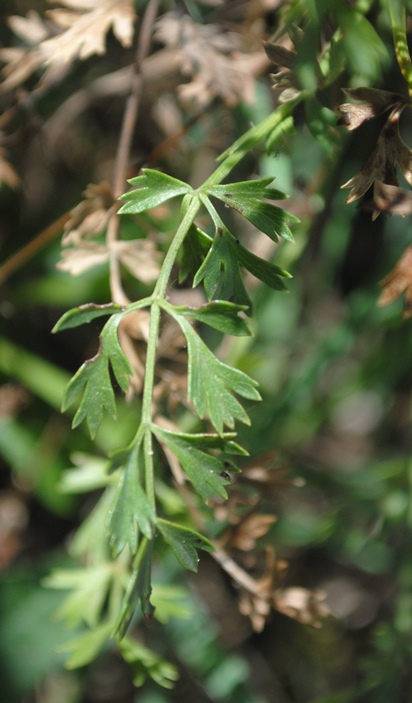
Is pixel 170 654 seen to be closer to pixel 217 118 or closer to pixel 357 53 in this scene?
pixel 217 118

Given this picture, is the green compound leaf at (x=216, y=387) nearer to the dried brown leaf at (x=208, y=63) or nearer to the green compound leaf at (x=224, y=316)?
the green compound leaf at (x=224, y=316)

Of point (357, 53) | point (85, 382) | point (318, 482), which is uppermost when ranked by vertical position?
point (357, 53)

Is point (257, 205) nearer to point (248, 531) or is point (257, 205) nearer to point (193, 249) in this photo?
point (193, 249)

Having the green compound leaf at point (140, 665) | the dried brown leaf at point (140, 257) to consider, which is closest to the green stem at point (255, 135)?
the dried brown leaf at point (140, 257)

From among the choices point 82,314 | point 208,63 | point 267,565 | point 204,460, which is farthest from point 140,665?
point 208,63

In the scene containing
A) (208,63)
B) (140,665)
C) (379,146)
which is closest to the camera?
(379,146)

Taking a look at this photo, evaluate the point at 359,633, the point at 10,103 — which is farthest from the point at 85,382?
the point at 359,633

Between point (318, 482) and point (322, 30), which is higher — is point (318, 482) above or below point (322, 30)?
below
